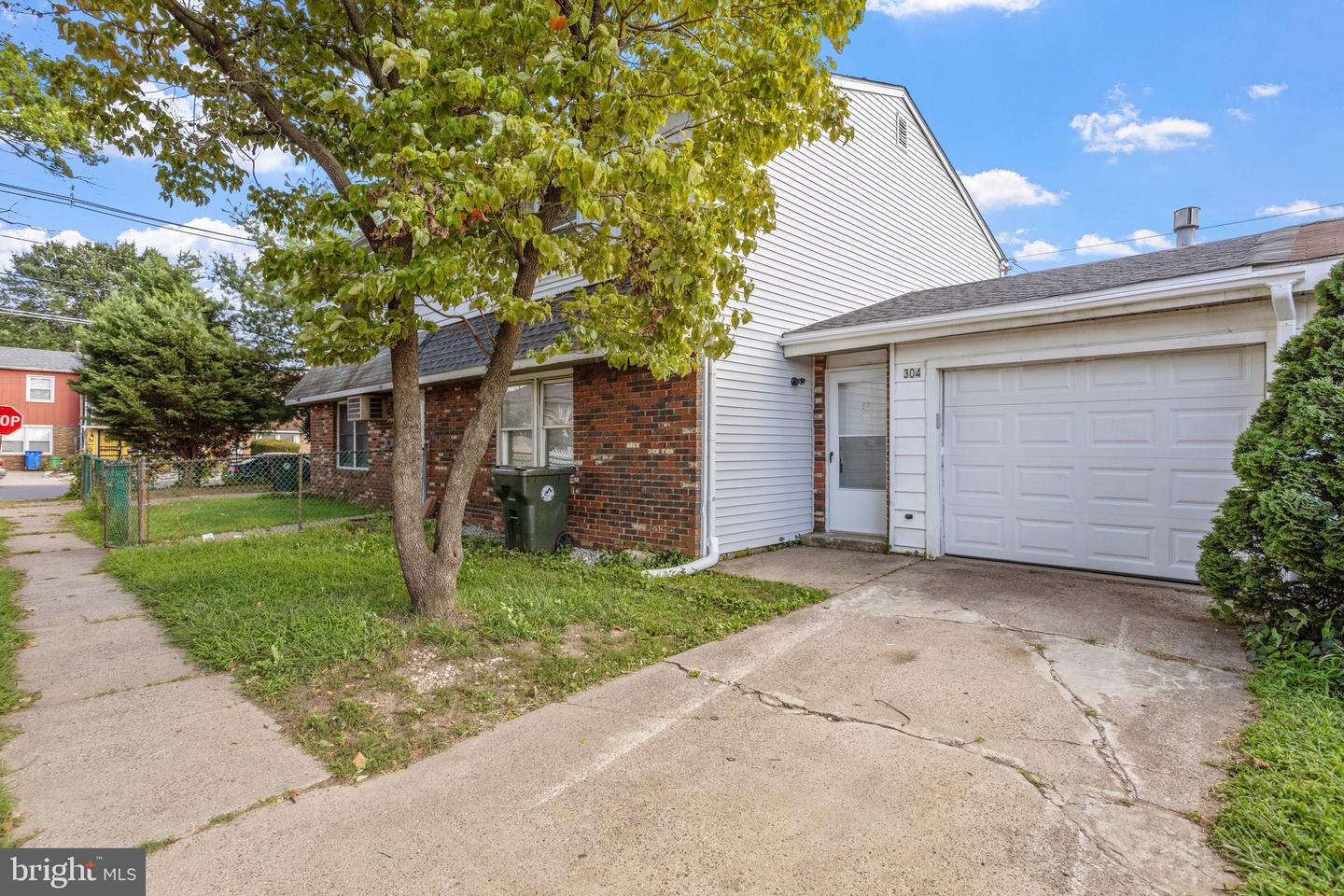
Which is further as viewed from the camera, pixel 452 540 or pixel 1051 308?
pixel 1051 308

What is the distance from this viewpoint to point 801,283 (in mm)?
7953

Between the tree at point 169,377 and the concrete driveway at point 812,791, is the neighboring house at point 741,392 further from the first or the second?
the tree at point 169,377

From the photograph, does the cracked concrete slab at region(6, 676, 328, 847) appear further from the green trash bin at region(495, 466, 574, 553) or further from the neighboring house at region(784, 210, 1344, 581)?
the neighboring house at region(784, 210, 1344, 581)

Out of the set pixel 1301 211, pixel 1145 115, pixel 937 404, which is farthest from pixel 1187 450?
pixel 1145 115

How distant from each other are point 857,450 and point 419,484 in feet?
17.5

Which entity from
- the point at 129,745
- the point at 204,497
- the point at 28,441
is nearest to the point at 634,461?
the point at 129,745

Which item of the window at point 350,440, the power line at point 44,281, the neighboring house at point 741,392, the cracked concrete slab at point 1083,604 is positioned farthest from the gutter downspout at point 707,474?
the power line at point 44,281

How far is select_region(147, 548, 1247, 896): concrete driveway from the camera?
2.01 m

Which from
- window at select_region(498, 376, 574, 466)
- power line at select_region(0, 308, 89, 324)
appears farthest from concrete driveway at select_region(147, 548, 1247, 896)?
power line at select_region(0, 308, 89, 324)

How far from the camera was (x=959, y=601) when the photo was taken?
5.17 m

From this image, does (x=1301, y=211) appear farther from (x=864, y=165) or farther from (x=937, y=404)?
(x=937, y=404)

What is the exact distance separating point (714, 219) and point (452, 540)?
2.95 m

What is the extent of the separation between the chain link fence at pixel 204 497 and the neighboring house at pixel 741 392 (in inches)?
116

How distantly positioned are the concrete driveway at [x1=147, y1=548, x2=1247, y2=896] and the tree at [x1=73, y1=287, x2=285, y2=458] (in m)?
19.3
